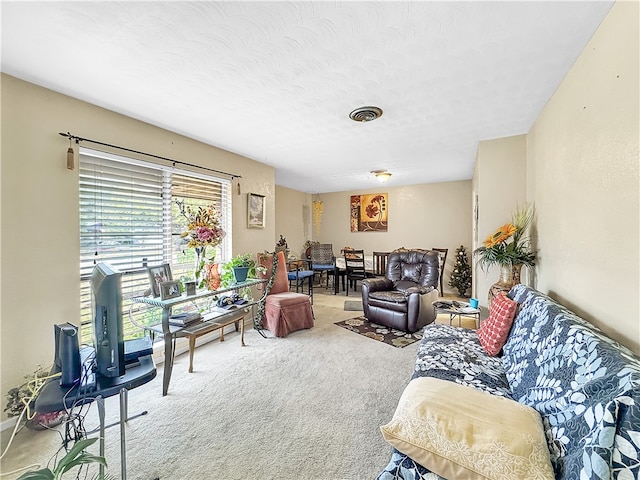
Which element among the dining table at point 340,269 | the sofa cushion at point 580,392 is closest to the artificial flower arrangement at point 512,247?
the sofa cushion at point 580,392

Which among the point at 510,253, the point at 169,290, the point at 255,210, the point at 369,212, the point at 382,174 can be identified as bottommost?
the point at 169,290

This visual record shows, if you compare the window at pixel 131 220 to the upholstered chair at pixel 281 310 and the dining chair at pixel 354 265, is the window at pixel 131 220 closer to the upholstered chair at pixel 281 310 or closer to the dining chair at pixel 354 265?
the upholstered chair at pixel 281 310

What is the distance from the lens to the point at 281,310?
11.1 ft

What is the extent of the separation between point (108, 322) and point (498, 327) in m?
2.40

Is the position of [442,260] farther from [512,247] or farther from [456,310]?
[512,247]

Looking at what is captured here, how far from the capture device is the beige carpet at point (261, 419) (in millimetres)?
1484

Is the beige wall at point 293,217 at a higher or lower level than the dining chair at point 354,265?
higher

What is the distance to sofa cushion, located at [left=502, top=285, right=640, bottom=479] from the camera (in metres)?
0.71

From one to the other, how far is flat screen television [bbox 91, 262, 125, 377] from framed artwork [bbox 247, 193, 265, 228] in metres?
2.69

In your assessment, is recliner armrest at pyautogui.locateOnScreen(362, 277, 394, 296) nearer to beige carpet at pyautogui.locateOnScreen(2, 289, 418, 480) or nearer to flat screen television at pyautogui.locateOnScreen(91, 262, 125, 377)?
beige carpet at pyautogui.locateOnScreen(2, 289, 418, 480)

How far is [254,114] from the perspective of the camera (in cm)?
245


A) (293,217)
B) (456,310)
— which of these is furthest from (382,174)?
(293,217)

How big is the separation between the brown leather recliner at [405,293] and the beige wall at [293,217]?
113 inches

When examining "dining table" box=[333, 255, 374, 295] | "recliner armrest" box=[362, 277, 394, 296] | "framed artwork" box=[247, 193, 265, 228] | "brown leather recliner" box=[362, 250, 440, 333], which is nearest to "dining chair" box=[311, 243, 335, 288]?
"dining table" box=[333, 255, 374, 295]
